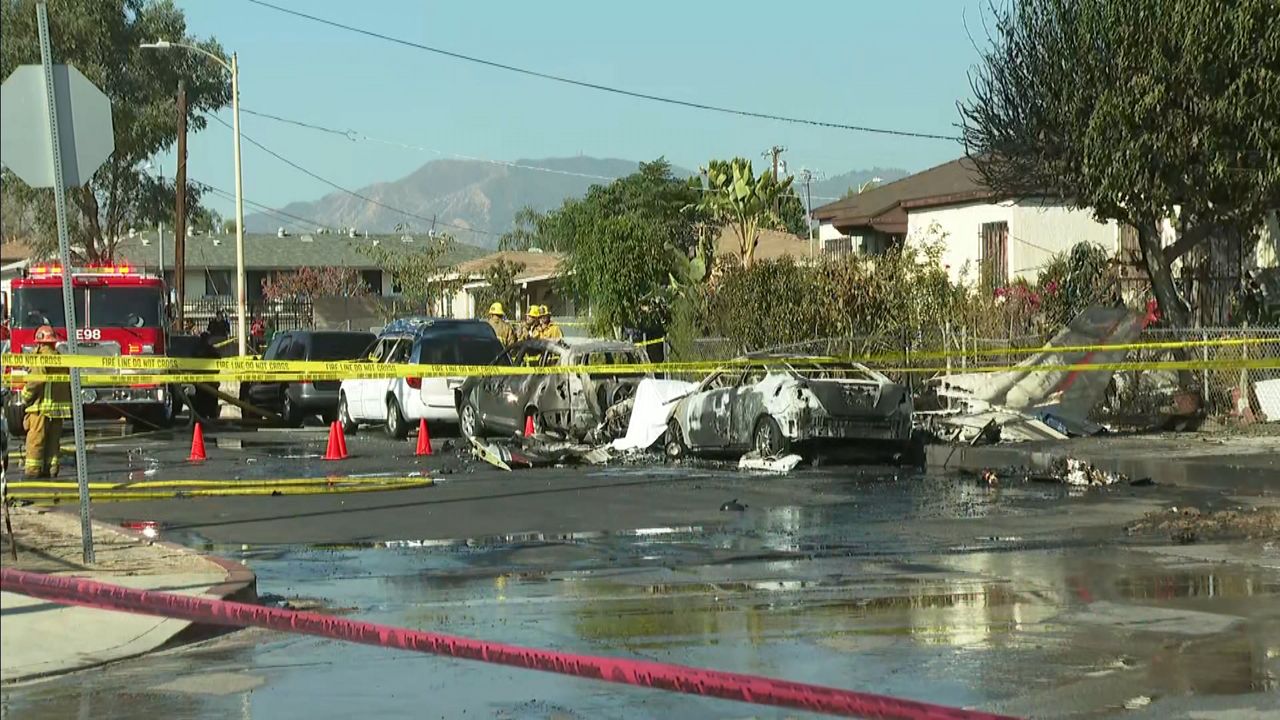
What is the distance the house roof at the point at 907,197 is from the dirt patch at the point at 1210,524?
19421 mm

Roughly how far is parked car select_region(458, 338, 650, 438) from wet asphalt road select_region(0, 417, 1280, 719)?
4.48 meters

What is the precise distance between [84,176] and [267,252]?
87.0m

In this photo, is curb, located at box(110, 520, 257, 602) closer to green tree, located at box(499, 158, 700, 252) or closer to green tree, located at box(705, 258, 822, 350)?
green tree, located at box(705, 258, 822, 350)

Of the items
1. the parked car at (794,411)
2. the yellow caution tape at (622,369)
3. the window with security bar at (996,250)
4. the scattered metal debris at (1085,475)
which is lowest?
the scattered metal debris at (1085,475)

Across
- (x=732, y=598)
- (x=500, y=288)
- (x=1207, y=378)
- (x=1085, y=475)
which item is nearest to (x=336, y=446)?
(x=1085, y=475)

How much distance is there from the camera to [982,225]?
35000 mm

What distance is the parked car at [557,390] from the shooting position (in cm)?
2270

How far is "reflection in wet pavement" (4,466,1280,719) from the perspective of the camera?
24.9 ft

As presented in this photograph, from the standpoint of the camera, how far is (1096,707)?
7.31 metres

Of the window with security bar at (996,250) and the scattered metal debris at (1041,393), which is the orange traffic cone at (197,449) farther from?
the window with security bar at (996,250)

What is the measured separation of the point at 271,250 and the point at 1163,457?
8170cm

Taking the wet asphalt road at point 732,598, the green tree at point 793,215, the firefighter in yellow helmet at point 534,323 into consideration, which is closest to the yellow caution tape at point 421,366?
the firefighter in yellow helmet at point 534,323

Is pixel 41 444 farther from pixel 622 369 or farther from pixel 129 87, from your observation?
pixel 129 87

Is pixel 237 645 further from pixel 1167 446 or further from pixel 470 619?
pixel 1167 446
